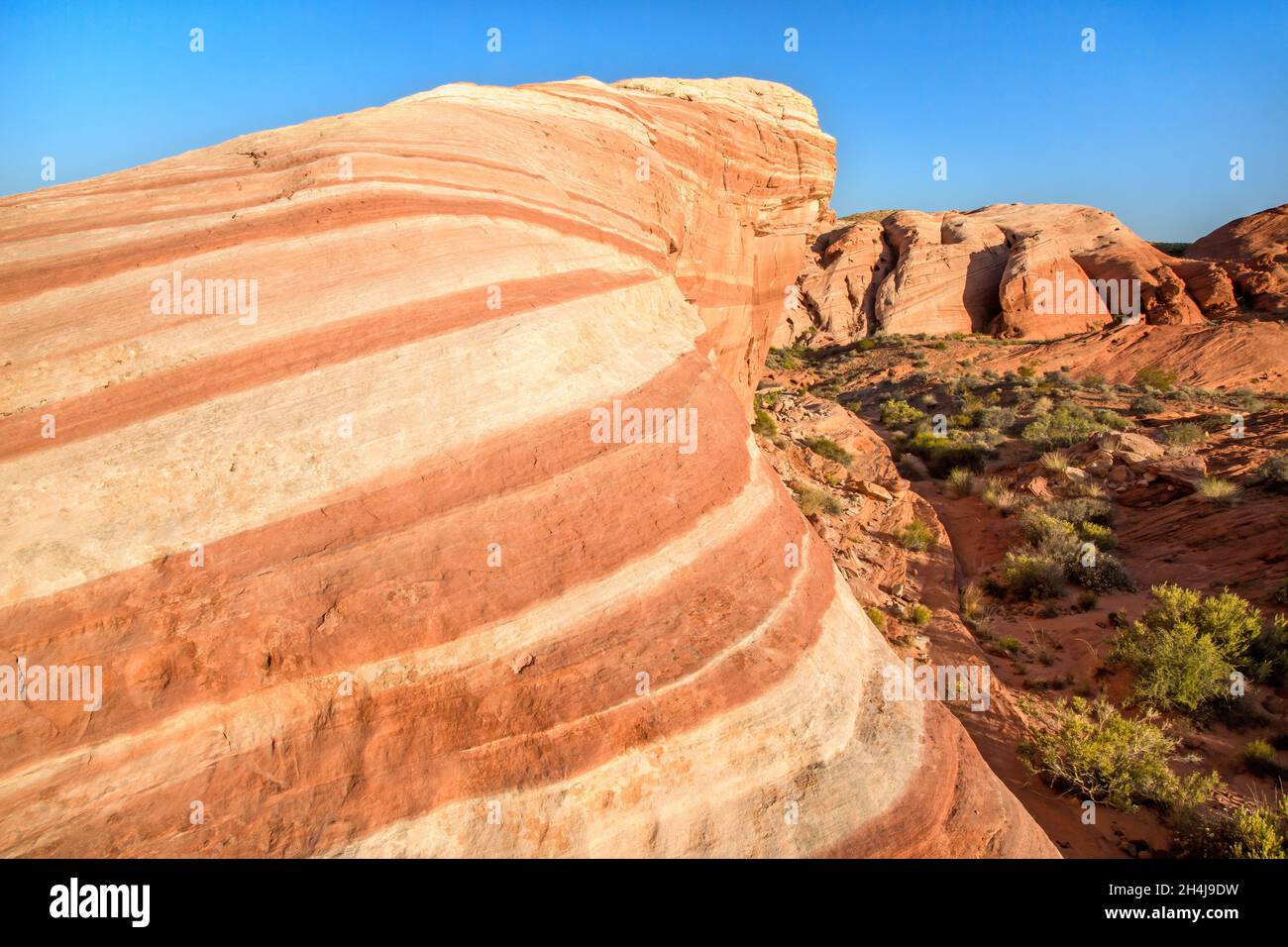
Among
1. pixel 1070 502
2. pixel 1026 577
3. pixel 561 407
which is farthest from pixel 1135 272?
pixel 561 407

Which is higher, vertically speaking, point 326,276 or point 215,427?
point 326,276

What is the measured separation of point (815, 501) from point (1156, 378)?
20.0 meters

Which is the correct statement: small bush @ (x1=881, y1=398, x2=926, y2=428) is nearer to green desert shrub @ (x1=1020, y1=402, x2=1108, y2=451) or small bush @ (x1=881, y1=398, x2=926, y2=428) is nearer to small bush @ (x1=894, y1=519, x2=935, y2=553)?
green desert shrub @ (x1=1020, y1=402, x2=1108, y2=451)

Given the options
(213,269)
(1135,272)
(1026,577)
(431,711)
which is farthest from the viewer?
(1135,272)

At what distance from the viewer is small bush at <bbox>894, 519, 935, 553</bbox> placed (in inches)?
439

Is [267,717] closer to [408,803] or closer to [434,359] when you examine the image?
[408,803]

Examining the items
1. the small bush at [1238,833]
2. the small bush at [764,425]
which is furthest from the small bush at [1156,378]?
the small bush at [1238,833]

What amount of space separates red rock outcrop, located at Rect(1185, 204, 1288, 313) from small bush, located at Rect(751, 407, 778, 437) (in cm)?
2765

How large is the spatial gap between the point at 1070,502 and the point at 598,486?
11.5 meters

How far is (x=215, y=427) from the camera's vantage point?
3.41m

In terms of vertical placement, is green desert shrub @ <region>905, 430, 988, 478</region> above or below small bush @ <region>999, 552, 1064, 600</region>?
above

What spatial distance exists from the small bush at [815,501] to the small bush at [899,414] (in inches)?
410

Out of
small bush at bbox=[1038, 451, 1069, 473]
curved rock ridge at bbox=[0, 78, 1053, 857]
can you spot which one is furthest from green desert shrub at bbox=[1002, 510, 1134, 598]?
curved rock ridge at bbox=[0, 78, 1053, 857]

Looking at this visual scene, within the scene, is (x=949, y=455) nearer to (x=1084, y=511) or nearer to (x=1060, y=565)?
(x=1084, y=511)
